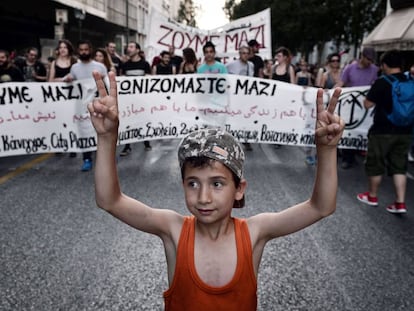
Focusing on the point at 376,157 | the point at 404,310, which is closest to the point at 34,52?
the point at 376,157

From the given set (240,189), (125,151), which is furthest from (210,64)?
(240,189)

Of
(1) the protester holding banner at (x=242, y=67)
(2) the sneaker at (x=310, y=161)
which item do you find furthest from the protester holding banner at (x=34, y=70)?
(2) the sneaker at (x=310, y=161)

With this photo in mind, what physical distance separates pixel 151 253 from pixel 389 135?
3.07 meters

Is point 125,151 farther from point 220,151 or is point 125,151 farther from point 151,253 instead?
point 220,151

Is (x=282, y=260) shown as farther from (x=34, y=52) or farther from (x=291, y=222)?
(x=34, y=52)

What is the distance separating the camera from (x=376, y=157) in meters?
5.41

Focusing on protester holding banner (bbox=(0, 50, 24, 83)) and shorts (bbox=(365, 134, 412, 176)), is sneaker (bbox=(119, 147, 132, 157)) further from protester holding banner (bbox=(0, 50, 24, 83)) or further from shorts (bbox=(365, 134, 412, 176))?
shorts (bbox=(365, 134, 412, 176))

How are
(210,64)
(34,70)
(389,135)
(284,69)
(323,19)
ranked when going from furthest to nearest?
(323,19)
(34,70)
(284,69)
(210,64)
(389,135)

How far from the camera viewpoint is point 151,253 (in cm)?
389

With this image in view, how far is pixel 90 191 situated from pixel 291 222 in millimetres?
4226

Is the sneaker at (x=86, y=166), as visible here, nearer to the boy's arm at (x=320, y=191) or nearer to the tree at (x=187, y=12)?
the boy's arm at (x=320, y=191)

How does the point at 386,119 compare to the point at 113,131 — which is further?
the point at 386,119

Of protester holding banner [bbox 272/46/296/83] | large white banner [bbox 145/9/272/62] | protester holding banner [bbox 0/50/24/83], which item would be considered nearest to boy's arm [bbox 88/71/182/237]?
protester holding banner [bbox 0/50/24/83]

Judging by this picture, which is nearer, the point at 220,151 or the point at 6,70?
the point at 220,151
